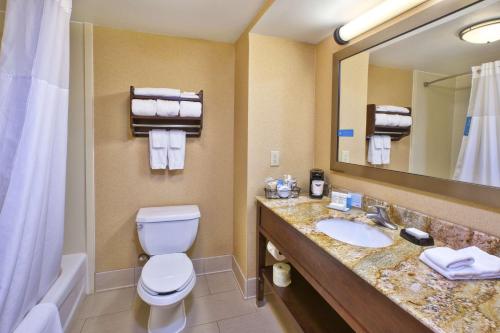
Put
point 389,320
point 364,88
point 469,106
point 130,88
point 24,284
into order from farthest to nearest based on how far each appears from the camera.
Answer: point 130,88 < point 364,88 < point 24,284 < point 469,106 < point 389,320

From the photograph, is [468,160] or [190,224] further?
[190,224]

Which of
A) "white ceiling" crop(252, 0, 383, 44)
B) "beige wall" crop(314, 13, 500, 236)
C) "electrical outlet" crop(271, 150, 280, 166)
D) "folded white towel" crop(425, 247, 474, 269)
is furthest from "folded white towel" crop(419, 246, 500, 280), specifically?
"white ceiling" crop(252, 0, 383, 44)

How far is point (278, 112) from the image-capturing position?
198cm

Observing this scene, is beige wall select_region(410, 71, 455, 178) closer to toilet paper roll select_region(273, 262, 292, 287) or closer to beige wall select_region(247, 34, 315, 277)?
beige wall select_region(247, 34, 315, 277)

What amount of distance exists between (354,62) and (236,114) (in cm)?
101

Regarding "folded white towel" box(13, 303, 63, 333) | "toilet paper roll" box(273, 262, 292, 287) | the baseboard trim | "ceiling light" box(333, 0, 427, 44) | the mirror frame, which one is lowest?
the baseboard trim

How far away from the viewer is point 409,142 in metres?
1.33

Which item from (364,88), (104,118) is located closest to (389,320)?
(364,88)

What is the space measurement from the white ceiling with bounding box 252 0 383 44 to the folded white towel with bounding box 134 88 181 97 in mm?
744

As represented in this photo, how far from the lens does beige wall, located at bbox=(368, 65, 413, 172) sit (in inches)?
52.6

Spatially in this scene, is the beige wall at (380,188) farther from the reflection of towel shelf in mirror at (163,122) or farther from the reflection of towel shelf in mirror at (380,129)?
the reflection of towel shelf in mirror at (163,122)

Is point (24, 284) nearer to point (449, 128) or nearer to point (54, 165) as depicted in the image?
point (54, 165)

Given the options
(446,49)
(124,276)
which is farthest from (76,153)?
(446,49)

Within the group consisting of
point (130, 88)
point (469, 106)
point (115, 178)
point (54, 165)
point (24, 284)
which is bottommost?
point (24, 284)
